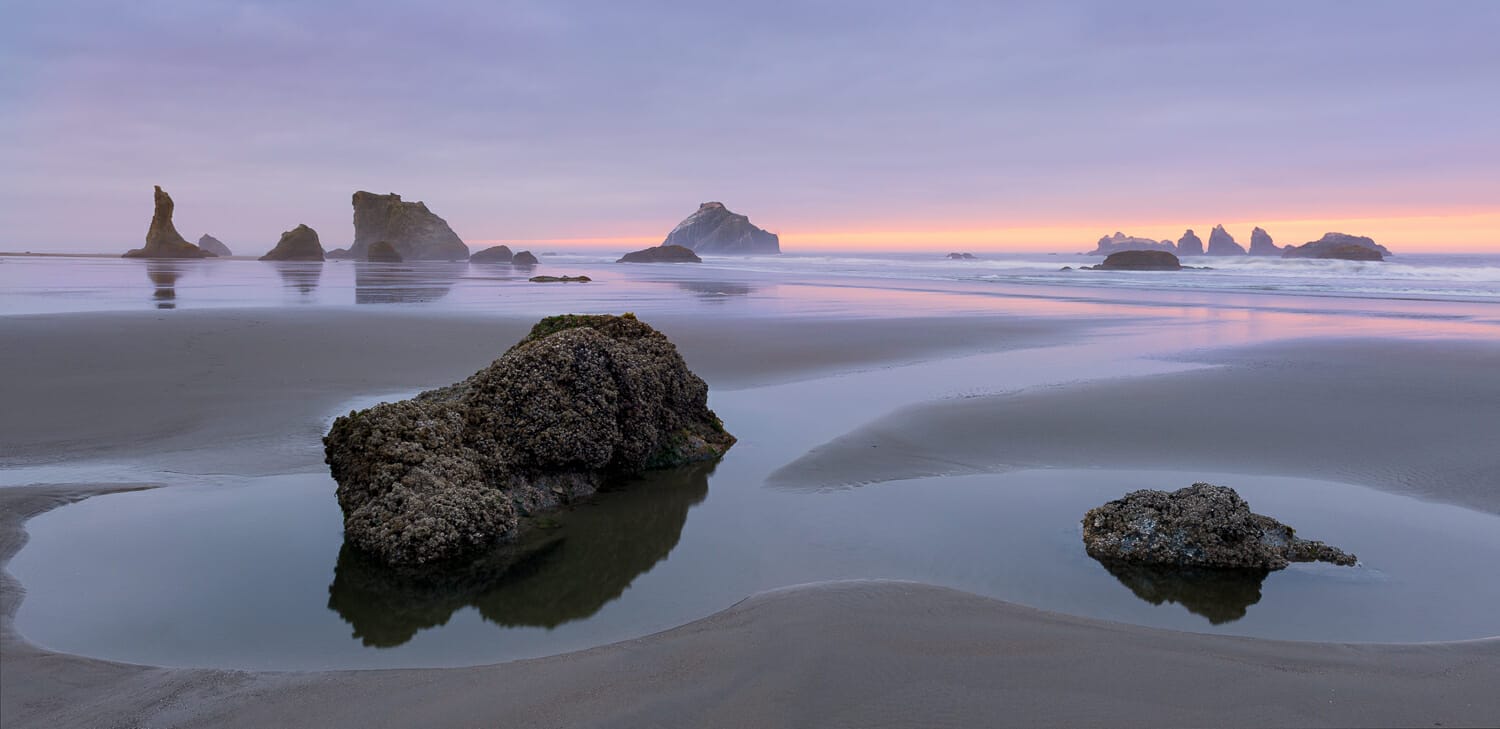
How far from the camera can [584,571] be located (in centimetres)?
464

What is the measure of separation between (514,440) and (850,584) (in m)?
2.62

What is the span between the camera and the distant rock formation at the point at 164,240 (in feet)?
296

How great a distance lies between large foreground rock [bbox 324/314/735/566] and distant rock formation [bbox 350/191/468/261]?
123563mm

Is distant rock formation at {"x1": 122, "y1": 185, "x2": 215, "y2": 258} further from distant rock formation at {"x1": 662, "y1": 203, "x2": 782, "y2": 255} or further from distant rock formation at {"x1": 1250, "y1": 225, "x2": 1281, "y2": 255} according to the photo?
distant rock formation at {"x1": 1250, "y1": 225, "x2": 1281, "y2": 255}

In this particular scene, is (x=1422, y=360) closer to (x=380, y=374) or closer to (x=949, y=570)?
(x=949, y=570)

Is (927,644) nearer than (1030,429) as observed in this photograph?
Yes

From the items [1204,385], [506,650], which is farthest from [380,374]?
[1204,385]

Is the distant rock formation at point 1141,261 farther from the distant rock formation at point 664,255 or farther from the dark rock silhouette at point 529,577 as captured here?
the dark rock silhouette at point 529,577

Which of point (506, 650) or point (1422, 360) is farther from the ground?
point (1422, 360)

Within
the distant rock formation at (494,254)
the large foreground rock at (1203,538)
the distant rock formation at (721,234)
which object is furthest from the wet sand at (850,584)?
the distant rock formation at (721,234)

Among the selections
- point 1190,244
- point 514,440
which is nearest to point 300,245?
point 514,440

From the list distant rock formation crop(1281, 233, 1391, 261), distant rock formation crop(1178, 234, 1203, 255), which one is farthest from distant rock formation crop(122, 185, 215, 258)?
distant rock formation crop(1178, 234, 1203, 255)

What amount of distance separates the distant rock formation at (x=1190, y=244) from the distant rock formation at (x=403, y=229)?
386ft

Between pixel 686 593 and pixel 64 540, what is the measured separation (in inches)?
139
